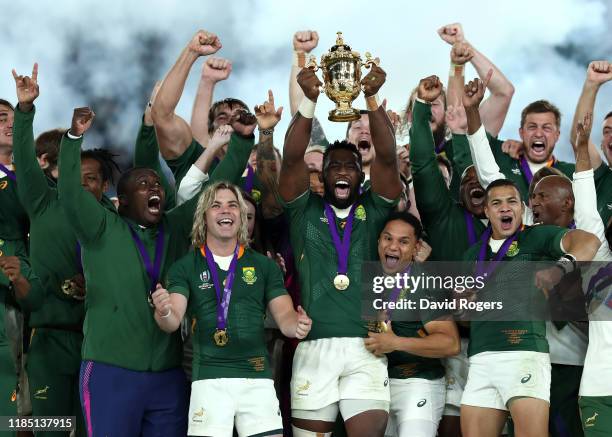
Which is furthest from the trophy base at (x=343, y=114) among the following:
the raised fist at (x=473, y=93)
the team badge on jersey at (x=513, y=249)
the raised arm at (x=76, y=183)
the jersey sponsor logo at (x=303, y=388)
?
the jersey sponsor logo at (x=303, y=388)

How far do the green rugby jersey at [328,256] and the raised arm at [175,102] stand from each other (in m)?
1.03

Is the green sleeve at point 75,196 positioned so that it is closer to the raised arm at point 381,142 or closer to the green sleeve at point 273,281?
the green sleeve at point 273,281

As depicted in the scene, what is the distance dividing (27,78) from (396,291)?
7.56ft

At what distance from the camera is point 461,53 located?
6273mm

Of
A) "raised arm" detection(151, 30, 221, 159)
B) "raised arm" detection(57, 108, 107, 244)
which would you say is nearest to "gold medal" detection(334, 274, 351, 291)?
"raised arm" detection(57, 108, 107, 244)

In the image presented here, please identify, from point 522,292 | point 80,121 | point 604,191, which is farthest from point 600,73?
point 80,121

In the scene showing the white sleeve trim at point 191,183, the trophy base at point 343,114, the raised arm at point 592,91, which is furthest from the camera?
the raised arm at point 592,91

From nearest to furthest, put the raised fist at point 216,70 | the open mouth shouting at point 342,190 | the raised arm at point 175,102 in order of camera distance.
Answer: the open mouth shouting at point 342,190 → the raised arm at point 175,102 → the raised fist at point 216,70

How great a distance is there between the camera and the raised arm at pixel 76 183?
502 cm

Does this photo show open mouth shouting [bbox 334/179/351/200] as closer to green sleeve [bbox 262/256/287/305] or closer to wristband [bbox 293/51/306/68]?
green sleeve [bbox 262/256/287/305]

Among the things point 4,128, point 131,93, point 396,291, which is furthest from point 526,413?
point 131,93

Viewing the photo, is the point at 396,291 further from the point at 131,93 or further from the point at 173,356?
the point at 131,93

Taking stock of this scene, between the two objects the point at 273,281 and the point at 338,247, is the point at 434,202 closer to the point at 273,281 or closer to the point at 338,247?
the point at 338,247

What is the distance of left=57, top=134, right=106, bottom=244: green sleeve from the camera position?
5.02m
